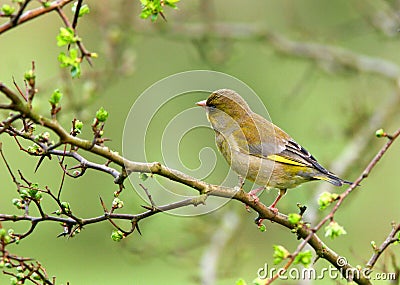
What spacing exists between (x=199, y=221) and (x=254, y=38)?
2515 mm

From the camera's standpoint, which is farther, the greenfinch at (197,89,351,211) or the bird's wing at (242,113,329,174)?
the bird's wing at (242,113,329,174)

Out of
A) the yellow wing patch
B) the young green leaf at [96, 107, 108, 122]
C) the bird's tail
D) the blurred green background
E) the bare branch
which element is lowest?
the young green leaf at [96, 107, 108, 122]

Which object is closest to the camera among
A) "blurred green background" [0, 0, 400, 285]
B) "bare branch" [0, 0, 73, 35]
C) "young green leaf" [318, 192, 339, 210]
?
"bare branch" [0, 0, 73, 35]

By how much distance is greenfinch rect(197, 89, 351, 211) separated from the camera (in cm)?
459

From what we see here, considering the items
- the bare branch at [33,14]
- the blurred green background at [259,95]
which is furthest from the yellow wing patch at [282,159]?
the blurred green background at [259,95]

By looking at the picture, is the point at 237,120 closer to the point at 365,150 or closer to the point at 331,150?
the point at 365,150

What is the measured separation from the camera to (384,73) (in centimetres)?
792

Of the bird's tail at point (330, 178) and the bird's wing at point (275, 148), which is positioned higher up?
the bird's wing at point (275, 148)

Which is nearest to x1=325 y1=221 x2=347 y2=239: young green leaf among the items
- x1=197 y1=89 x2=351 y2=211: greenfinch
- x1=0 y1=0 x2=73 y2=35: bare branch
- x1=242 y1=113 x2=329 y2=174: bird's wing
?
x1=0 y1=0 x2=73 y2=35: bare branch

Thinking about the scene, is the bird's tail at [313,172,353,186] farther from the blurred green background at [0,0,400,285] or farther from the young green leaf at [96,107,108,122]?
the blurred green background at [0,0,400,285]

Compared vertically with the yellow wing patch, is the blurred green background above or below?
above

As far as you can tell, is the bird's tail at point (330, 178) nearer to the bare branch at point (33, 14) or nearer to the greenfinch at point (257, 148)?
the greenfinch at point (257, 148)

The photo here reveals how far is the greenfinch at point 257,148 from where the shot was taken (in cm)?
459

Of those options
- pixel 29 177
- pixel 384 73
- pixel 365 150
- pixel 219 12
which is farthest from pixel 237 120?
pixel 29 177
